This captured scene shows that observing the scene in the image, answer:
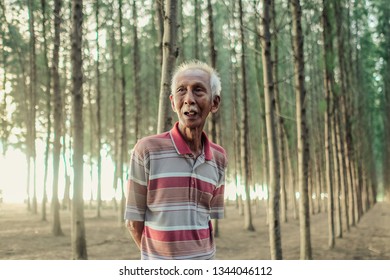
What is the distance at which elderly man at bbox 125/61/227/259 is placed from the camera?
6.57ft

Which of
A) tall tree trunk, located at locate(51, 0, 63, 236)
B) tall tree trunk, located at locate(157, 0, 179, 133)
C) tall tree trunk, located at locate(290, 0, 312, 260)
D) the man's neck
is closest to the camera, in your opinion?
the man's neck

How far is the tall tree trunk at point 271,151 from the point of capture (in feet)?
23.1

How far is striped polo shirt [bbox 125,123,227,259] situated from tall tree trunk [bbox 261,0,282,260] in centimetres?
514

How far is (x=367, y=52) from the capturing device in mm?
20141

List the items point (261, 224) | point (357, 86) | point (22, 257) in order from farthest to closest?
point (357, 86), point (261, 224), point (22, 257)

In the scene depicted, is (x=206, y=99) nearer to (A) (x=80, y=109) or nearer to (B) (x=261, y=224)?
(A) (x=80, y=109)

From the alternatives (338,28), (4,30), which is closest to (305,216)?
(338,28)

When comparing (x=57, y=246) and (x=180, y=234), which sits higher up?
(x=180, y=234)

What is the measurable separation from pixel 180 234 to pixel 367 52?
20.4m

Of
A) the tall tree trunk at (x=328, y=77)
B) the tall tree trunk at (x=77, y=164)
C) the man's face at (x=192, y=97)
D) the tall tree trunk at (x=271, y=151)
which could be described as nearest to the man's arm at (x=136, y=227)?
the man's face at (x=192, y=97)

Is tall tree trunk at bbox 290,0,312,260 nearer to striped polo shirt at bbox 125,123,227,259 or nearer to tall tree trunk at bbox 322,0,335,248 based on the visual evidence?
tall tree trunk at bbox 322,0,335,248

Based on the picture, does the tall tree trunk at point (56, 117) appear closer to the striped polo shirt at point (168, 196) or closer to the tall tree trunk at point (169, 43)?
the tall tree trunk at point (169, 43)

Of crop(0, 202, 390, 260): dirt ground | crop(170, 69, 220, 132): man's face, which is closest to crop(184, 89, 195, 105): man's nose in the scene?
crop(170, 69, 220, 132): man's face

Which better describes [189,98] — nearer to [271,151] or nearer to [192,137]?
[192,137]
